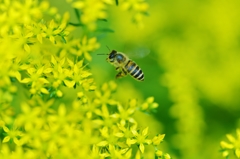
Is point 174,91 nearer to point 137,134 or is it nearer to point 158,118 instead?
point 158,118

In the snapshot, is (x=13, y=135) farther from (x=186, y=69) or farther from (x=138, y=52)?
(x=186, y=69)

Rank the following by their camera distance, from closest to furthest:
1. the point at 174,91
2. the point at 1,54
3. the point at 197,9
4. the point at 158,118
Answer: the point at 1,54
the point at 174,91
the point at 158,118
the point at 197,9

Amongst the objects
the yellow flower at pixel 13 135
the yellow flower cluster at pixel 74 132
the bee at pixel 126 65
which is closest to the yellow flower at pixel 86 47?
the yellow flower cluster at pixel 74 132

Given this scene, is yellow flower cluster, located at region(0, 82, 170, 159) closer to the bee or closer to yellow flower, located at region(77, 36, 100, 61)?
yellow flower, located at region(77, 36, 100, 61)

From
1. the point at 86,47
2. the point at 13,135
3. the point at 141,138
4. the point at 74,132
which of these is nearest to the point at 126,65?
the point at 86,47

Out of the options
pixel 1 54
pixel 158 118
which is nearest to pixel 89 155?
pixel 1 54

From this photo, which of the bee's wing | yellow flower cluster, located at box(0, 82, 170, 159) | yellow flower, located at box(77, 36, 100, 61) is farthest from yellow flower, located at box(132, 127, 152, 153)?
the bee's wing

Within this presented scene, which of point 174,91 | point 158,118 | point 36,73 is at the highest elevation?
point 36,73
